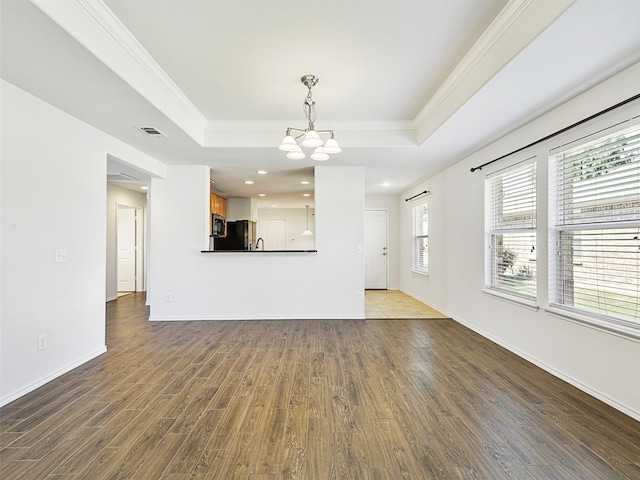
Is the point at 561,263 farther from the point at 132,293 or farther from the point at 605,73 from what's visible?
the point at 132,293

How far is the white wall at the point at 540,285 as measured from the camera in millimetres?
2201

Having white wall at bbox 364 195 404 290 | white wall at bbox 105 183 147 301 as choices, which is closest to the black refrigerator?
white wall at bbox 105 183 147 301

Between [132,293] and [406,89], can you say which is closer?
[406,89]

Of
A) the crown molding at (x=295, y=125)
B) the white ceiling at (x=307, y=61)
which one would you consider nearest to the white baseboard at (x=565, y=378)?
the white ceiling at (x=307, y=61)

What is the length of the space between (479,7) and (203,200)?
414 centimetres

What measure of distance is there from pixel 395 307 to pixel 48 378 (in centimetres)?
483

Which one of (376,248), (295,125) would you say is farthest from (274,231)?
(295,125)

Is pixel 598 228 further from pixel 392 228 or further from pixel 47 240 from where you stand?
pixel 392 228

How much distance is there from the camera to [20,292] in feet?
7.94

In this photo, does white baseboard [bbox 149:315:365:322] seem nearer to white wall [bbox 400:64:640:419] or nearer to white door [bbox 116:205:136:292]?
white wall [bbox 400:64:640:419]

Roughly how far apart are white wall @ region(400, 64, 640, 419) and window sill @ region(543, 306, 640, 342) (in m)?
0.03

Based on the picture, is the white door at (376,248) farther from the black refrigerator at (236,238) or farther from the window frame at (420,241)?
the black refrigerator at (236,238)

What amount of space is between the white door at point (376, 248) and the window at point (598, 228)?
4852 millimetres

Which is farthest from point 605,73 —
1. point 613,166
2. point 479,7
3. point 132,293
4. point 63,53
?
point 132,293
